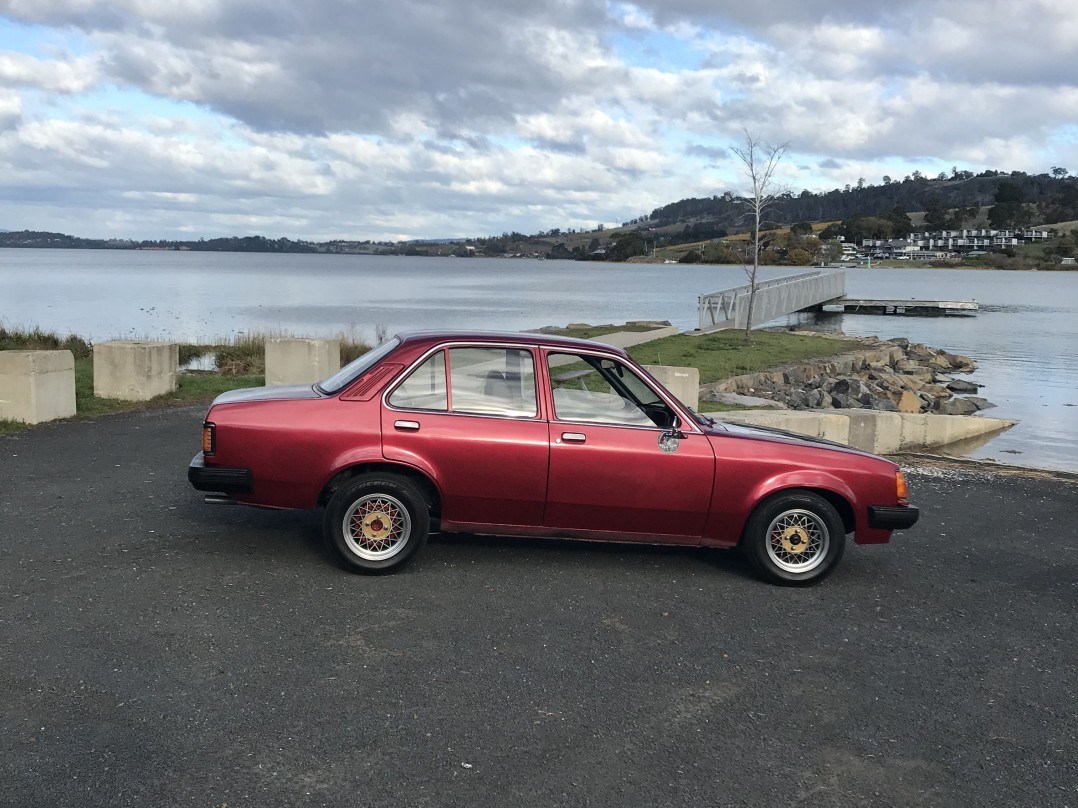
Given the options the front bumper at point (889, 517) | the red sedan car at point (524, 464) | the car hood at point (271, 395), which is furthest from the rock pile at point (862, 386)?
the car hood at point (271, 395)

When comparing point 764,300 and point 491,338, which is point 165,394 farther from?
point 764,300

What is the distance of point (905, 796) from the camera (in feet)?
12.7

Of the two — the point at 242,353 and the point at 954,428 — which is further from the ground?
the point at 242,353

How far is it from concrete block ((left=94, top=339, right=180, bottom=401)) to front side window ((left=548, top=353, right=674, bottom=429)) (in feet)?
30.4

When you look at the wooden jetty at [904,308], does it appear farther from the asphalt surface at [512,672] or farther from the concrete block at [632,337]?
the asphalt surface at [512,672]

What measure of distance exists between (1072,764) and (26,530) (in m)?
6.65

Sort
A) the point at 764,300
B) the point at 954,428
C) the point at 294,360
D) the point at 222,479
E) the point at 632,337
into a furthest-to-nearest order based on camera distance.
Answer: the point at 764,300
the point at 632,337
the point at 954,428
the point at 294,360
the point at 222,479

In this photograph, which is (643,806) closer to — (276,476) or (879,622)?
(879,622)

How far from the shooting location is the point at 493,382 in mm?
6465

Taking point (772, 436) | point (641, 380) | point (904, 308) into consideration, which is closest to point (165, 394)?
point (641, 380)

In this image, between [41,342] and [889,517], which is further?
[41,342]

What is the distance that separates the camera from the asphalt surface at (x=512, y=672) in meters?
3.85

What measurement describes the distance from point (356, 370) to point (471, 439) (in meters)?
0.98

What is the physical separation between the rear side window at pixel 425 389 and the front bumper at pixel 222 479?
1.04m
